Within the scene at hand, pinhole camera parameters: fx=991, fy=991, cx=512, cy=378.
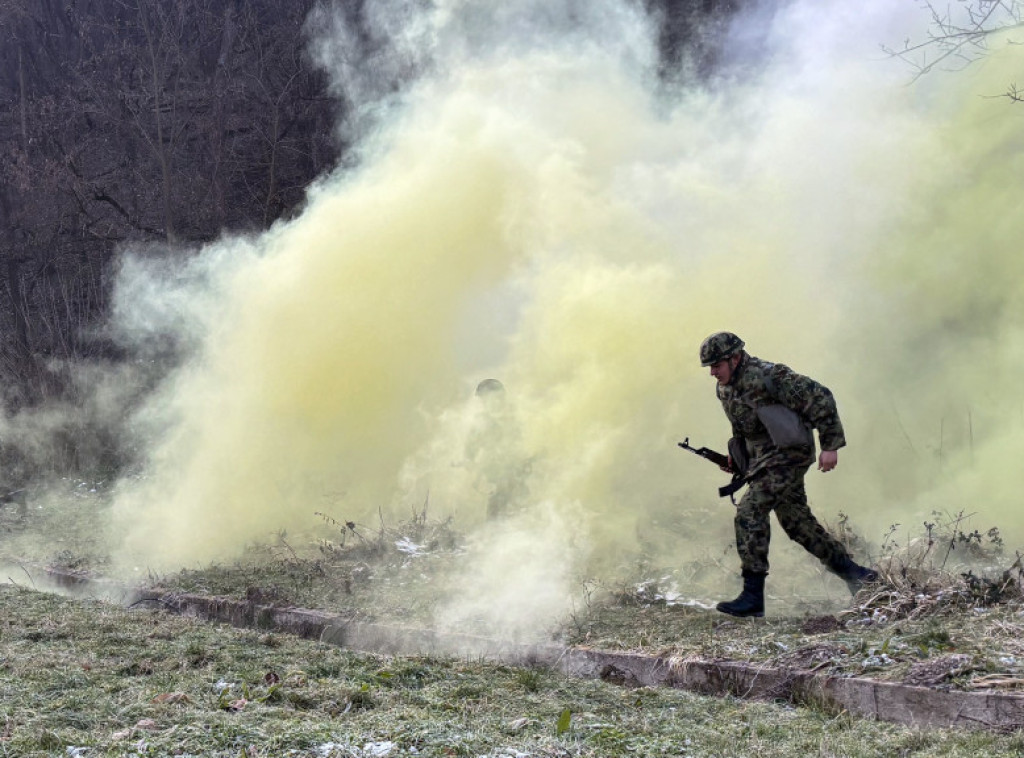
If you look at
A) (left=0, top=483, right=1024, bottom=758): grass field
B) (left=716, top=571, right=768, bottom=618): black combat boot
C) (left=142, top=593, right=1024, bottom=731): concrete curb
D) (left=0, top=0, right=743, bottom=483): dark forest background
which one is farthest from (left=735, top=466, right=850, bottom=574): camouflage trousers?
(left=0, top=0, right=743, bottom=483): dark forest background

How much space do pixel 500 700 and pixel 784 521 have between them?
2.80 metres

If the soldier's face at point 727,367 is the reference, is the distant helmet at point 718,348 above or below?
above

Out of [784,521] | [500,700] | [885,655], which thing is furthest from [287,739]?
[784,521]

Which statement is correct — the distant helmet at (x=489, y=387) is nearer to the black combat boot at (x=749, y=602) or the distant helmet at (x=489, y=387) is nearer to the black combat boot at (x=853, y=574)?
the black combat boot at (x=749, y=602)

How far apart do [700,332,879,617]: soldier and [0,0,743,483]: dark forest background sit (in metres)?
14.1

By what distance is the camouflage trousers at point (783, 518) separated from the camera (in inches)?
250

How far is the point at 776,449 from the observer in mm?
6469

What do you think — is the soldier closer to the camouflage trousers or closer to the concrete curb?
the camouflage trousers

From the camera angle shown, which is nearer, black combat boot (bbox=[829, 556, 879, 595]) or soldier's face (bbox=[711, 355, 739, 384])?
black combat boot (bbox=[829, 556, 879, 595])

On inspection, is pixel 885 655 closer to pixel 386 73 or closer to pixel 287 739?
pixel 287 739

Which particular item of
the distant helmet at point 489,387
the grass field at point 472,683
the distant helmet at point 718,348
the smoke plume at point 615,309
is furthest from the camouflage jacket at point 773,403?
the distant helmet at point 489,387

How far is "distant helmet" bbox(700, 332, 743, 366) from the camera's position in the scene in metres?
6.51

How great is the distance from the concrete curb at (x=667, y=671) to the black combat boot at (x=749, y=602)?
0.98m

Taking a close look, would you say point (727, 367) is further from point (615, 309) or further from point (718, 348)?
point (615, 309)
